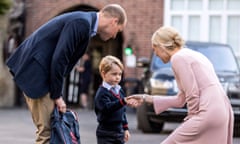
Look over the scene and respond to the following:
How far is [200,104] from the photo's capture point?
6152 mm

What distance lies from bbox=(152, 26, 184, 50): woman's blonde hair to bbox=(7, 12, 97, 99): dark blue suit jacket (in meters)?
0.63

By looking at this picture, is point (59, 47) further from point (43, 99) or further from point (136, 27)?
point (136, 27)

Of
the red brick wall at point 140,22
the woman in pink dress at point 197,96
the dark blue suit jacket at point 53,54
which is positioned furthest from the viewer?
the red brick wall at point 140,22

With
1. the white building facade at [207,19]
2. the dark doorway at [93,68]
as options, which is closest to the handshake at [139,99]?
the white building facade at [207,19]

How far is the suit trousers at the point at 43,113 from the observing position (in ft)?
22.0

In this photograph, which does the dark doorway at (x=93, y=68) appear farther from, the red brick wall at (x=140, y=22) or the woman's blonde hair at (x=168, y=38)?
the woman's blonde hair at (x=168, y=38)

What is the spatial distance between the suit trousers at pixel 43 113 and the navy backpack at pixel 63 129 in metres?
0.06

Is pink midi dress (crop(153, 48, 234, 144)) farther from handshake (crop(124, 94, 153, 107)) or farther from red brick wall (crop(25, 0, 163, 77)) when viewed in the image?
red brick wall (crop(25, 0, 163, 77))

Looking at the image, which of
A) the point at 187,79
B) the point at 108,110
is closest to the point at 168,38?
the point at 187,79

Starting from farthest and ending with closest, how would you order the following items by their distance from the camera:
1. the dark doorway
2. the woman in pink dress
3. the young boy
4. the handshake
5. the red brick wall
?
the dark doorway, the red brick wall, the young boy, the handshake, the woman in pink dress

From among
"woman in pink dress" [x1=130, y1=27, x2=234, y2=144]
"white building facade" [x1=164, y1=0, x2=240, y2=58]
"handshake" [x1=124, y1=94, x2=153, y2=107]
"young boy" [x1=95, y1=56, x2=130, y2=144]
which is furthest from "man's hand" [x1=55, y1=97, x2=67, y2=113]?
"white building facade" [x1=164, y1=0, x2=240, y2=58]

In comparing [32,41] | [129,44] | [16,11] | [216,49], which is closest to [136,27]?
[129,44]

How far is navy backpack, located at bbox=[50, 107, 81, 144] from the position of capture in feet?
21.8

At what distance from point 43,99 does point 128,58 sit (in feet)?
Answer: 54.1
